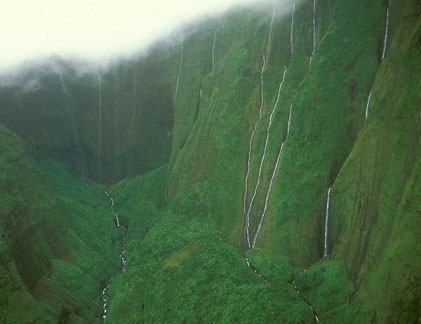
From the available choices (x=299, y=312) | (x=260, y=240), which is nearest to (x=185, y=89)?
Answer: (x=260, y=240)

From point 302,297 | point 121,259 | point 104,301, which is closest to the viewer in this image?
point 302,297

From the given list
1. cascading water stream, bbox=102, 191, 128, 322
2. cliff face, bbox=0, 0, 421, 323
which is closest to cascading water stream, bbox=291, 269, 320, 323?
cliff face, bbox=0, 0, 421, 323

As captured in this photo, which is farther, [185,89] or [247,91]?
[185,89]

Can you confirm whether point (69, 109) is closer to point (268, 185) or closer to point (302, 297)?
point (268, 185)

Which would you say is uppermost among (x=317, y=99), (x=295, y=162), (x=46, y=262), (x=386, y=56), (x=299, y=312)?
(x=386, y=56)

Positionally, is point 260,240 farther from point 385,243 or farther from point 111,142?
point 111,142

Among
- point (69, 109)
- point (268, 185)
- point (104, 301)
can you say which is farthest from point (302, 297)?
point (69, 109)

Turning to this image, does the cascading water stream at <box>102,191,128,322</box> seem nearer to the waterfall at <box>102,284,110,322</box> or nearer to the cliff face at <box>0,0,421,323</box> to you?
the waterfall at <box>102,284,110,322</box>

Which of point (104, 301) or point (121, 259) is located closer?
point (104, 301)

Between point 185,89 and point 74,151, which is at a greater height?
point 185,89
